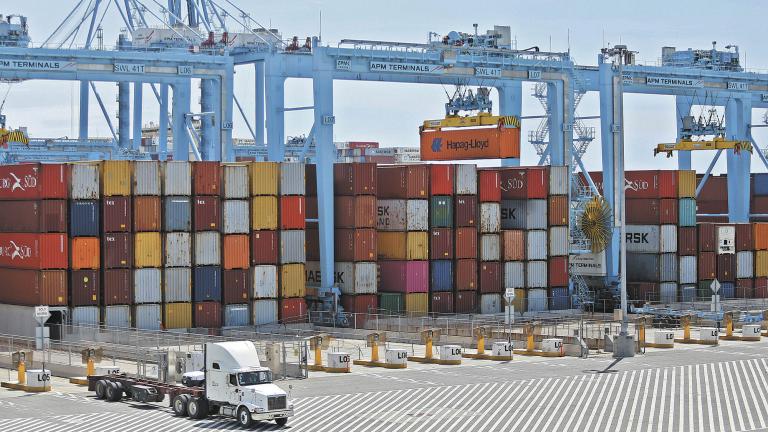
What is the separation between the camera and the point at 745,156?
96.3m

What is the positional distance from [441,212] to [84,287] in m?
21.5

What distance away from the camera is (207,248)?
6631 centimetres

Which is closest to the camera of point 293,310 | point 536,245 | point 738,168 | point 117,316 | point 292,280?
point 117,316

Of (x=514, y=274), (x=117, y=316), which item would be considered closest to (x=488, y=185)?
(x=514, y=274)

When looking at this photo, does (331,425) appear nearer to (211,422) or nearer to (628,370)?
(211,422)

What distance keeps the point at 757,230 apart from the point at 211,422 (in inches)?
2232

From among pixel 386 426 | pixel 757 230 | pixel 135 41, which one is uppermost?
pixel 135 41

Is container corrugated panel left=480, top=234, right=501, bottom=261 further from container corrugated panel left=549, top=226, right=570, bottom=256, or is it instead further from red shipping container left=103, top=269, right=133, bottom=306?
red shipping container left=103, top=269, right=133, bottom=306

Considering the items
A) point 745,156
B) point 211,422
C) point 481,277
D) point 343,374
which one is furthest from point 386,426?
point 745,156

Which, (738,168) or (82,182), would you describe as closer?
(82,182)

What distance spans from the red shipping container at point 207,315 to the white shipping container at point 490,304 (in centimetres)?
1710

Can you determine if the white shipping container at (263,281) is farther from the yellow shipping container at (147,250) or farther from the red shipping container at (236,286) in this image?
the yellow shipping container at (147,250)

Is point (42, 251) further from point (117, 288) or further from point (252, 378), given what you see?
point (252, 378)

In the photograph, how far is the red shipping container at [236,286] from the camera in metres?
66.8
